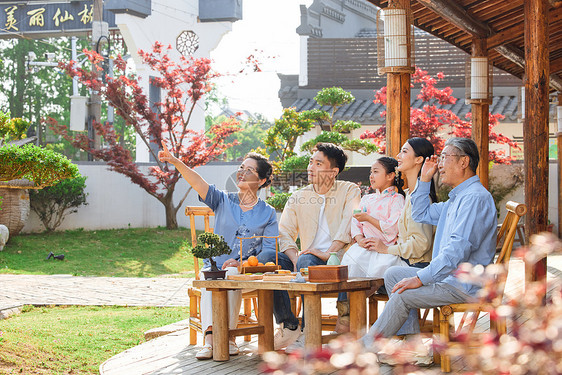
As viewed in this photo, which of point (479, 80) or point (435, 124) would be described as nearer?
point (479, 80)

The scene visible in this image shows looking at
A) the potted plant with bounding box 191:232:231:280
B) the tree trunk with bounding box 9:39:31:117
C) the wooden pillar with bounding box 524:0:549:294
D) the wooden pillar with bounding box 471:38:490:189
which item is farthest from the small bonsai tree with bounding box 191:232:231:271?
the tree trunk with bounding box 9:39:31:117

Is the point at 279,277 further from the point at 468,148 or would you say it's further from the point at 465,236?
the point at 468,148

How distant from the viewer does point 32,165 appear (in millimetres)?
5664

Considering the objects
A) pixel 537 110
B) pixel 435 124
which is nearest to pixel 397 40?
pixel 537 110

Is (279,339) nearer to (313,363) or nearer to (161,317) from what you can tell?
(161,317)

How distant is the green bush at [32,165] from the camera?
17.7 ft

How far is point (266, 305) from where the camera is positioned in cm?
426

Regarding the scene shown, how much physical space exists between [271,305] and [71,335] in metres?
2.06

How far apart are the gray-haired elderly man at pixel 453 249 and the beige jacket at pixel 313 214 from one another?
2.82ft

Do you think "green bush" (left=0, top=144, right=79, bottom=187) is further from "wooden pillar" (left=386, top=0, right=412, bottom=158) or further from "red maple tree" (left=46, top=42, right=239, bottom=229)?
"red maple tree" (left=46, top=42, right=239, bottom=229)

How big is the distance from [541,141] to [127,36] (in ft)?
47.3

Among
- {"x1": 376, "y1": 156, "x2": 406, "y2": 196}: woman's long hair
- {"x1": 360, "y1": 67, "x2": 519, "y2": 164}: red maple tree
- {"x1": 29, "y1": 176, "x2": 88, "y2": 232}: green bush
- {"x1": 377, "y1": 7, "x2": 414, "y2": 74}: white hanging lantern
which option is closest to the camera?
{"x1": 376, "y1": 156, "x2": 406, "y2": 196}: woman's long hair

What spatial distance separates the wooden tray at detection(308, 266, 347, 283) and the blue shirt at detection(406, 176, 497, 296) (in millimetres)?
388

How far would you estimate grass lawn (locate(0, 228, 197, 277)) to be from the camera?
37.8ft
